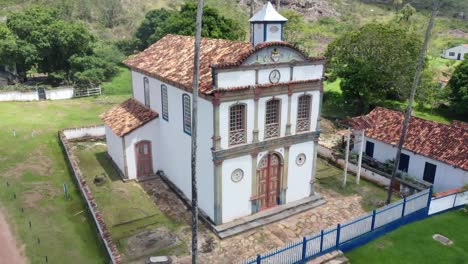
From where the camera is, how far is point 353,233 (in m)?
17.3

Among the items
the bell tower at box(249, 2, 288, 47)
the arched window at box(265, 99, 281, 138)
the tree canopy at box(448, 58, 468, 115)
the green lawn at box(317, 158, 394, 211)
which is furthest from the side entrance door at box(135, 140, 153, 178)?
the tree canopy at box(448, 58, 468, 115)

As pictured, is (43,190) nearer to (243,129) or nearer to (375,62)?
(243,129)

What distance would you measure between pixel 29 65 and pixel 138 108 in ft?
93.3

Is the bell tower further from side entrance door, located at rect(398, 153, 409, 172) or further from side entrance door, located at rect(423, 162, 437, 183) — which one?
side entrance door, located at rect(423, 162, 437, 183)

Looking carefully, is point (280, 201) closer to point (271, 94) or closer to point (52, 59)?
point (271, 94)

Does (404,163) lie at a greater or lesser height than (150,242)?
greater

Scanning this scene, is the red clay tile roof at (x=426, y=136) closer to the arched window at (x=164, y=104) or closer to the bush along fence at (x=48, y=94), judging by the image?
the arched window at (x=164, y=104)

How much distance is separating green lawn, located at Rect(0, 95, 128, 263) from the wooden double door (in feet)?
26.9

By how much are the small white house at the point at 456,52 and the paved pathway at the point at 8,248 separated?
2988 inches

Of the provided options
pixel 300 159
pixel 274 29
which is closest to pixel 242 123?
pixel 300 159

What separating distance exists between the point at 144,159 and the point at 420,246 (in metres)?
16.0

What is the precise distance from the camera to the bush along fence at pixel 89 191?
53.1 ft

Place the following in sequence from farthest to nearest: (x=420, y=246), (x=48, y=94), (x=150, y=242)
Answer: (x=48, y=94), (x=150, y=242), (x=420, y=246)

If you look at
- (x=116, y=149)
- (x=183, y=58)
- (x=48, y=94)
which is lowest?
(x=48, y=94)
